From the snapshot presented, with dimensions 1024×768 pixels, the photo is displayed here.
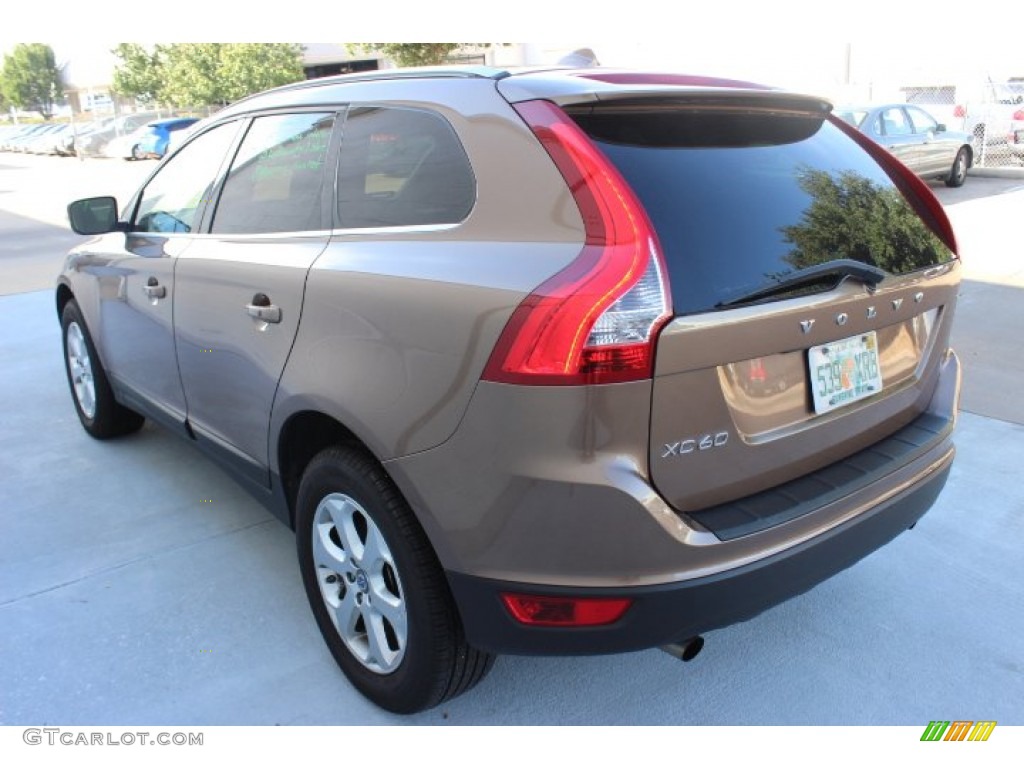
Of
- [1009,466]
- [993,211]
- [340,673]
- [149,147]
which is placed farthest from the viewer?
[149,147]

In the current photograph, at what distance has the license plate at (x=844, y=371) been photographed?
211cm

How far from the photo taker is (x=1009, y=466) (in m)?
3.88

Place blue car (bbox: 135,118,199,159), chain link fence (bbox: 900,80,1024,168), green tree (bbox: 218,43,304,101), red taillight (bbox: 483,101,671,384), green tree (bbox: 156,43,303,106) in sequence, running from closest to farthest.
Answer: red taillight (bbox: 483,101,671,384) → chain link fence (bbox: 900,80,1024,168) → blue car (bbox: 135,118,199,159) → green tree (bbox: 218,43,304,101) → green tree (bbox: 156,43,303,106)

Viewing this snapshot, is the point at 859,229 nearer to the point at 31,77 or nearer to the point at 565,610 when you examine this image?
the point at 565,610

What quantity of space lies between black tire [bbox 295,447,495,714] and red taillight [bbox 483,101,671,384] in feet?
1.83

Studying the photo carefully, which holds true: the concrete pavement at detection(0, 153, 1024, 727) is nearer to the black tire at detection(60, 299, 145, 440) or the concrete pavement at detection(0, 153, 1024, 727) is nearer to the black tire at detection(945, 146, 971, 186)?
the black tire at detection(60, 299, 145, 440)

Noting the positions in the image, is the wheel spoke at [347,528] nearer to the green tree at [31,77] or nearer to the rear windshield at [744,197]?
the rear windshield at [744,197]

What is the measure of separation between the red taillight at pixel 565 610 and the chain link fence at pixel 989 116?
1682cm

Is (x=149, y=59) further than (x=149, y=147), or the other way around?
(x=149, y=59)

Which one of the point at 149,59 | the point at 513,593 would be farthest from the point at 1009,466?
the point at 149,59

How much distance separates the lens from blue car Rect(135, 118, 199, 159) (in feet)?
85.6

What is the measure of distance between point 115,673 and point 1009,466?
3798 millimetres

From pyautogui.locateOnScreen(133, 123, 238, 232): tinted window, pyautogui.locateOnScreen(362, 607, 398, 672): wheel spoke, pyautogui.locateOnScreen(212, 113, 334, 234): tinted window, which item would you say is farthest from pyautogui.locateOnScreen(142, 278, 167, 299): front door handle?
pyautogui.locateOnScreen(362, 607, 398, 672): wheel spoke

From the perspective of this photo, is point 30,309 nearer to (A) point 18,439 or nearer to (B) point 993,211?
(A) point 18,439
